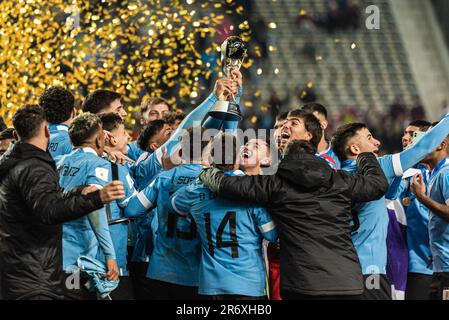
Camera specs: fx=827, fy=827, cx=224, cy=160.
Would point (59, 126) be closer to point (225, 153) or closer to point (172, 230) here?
point (172, 230)

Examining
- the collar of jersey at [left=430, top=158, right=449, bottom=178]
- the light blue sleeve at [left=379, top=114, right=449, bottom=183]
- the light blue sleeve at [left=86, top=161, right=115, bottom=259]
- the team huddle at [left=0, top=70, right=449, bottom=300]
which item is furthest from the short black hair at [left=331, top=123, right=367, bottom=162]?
the light blue sleeve at [left=86, top=161, right=115, bottom=259]

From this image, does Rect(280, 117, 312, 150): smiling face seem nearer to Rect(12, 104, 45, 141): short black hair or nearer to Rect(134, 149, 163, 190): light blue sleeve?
Rect(134, 149, 163, 190): light blue sleeve

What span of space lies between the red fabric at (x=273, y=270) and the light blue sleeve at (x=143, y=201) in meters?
0.96

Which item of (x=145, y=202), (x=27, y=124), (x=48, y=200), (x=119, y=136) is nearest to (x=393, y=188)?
(x=145, y=202)

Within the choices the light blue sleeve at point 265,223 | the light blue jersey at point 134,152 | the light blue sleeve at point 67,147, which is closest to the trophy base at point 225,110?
the light blue sleeve at point 265,223

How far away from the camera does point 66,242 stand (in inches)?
207

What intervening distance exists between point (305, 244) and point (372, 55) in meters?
14.7

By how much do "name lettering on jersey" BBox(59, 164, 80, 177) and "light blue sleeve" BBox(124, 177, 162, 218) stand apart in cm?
49

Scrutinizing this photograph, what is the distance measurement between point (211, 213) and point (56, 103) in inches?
68.9

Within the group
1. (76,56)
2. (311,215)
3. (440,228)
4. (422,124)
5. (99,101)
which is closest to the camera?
(311,215)

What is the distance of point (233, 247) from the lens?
5.00 metres

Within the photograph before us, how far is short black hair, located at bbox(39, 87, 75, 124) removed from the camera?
6.10 metres

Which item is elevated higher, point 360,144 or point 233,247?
point 360,144
